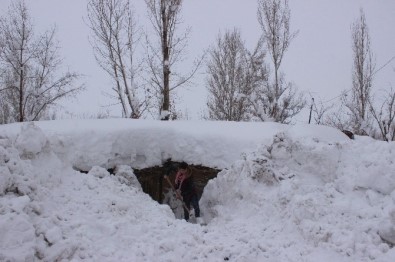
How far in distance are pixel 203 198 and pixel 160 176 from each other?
1.25 m

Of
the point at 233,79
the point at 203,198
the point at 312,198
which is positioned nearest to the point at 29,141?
the point at 203,198

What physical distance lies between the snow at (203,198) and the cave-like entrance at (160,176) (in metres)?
0.26

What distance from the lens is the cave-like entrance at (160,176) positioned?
25.8ft

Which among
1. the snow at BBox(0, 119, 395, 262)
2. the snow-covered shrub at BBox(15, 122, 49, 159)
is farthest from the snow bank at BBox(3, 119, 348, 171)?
the snow-covered shrub at BBox(15, 122, 49, 159)

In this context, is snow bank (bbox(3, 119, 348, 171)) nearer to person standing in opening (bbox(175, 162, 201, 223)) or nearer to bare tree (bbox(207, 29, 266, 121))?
person standing in opening (bbox(175, 162, 201, 223))

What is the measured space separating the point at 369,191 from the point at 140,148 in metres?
4.52

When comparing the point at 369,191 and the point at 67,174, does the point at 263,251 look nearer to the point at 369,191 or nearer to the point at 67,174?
the point at 369,191

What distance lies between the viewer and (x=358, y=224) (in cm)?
479

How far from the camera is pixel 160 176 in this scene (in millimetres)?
8125

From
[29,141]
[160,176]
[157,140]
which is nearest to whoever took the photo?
[29,141]

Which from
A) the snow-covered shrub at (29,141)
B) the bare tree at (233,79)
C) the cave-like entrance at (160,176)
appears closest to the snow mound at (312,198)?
the cave-like entrance at (160,176)

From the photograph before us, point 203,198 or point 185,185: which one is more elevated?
point 185,185

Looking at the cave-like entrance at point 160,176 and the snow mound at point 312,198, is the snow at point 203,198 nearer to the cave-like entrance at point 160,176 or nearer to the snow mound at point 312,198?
the snow mound at point 312,198

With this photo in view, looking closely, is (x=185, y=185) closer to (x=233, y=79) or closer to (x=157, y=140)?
(x=157, y=140)
